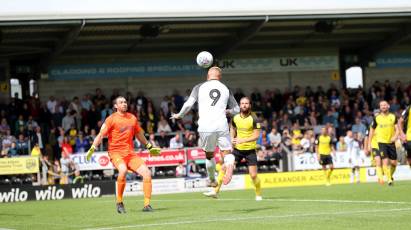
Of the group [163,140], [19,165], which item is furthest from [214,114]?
[163,140]

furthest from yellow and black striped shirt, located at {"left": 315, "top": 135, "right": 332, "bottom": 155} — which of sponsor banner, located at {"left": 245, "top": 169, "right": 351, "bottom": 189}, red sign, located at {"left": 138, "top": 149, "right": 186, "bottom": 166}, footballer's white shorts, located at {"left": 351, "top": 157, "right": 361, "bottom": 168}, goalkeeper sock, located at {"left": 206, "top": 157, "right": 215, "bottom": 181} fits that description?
goalkeeper sock, located at {"left": 206, "top": 157, "right": 215, "bottom": 181}

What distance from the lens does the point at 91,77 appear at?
39031 mm

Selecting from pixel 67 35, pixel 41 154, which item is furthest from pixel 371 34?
pixel 41 154

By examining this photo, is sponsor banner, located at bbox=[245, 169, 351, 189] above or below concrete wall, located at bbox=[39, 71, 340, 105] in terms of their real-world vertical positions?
below

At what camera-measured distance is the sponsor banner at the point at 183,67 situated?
128 ft

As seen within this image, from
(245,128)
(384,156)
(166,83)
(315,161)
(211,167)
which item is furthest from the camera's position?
(166,83)

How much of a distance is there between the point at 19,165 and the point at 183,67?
1169 cm

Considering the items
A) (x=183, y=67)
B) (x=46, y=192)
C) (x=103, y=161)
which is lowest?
(x=46, y=192)

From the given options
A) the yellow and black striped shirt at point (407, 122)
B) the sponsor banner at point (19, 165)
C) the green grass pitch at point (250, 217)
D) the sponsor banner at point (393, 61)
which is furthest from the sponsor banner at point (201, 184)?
the green grass pitch at point (250, 217)

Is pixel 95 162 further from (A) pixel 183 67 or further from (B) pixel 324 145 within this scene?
(A) pixel 183 67

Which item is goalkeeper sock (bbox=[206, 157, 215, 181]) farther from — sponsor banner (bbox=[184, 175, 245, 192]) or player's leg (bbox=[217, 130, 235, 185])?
sponsor banner (bbox=[184, 175, 245, 192])

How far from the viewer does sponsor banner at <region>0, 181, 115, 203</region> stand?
93.9 feet

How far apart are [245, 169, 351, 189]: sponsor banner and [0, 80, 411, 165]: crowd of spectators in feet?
4.67

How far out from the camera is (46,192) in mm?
28828
